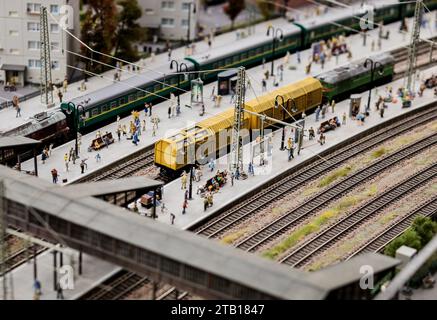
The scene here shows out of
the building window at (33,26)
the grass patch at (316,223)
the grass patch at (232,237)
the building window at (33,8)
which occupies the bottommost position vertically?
the grass patch at (232,237)

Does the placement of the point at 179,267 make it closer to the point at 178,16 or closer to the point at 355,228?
the point at 355,228

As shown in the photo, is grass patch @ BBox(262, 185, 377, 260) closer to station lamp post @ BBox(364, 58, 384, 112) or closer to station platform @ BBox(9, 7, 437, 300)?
station platform @ BBox(9, 7, 437, 300)

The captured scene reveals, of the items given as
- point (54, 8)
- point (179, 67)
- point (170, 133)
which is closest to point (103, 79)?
point (179, 67)

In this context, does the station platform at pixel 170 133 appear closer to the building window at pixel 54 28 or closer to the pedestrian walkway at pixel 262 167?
the pedestrian walkway at pixel 262 167

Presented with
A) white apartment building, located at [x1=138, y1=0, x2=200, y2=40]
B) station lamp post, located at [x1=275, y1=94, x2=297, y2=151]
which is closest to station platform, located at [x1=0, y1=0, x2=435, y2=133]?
white apartment building, located at [x1=138, y1=0, x2=200, y2=40]

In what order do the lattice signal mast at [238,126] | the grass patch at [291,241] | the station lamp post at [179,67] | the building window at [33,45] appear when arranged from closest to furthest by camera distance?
the grass patch at [291,241] → the lattice signal mast at [238,126] → the station lamp post at [179,67] → the building window at [33,45]

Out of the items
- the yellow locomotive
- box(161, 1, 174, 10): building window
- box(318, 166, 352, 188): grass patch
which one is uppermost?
box(161, 1, 174, 10): building window

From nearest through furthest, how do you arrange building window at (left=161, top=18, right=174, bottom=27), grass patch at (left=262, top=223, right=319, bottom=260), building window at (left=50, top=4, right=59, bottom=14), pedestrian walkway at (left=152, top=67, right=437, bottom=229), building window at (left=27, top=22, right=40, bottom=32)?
grass patch at (left=262, top=223, right=319, bottom=260)
pedestrian walkway at (left=152, top=67, right=437, bottom=229)
building window at (left=50, top=4, right=59, bottom=14)
building window at (left=27, top=22, right=40, bottom=32)
building window at (left=161, top=18, right=174, bottom=27)

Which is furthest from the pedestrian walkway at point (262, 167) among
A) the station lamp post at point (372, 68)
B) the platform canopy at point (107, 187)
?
the platform canopy at point (107, 187)
